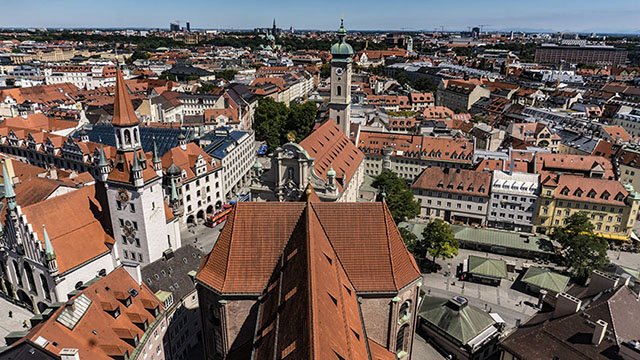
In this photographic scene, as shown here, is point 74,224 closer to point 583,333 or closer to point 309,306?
point 309,306

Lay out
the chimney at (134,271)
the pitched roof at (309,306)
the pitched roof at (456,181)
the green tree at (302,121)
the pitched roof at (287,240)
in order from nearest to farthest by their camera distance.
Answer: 1. the pitched roof at (309,306)
2. the pitched roof at (287,240)
3. the chimney at (134,271)
4. the pitched roof at (456,181)
5. the green tree at (302,121)

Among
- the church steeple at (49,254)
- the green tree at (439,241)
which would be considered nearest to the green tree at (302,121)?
the green tree at (439,241)

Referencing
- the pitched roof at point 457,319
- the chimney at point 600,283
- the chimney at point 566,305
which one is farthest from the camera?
the pitched roof at point 457,319

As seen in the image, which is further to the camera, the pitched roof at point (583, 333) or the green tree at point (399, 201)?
the green tree at point (399, 201)

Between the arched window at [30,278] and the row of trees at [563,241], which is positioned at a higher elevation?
the arched window at [30,278]

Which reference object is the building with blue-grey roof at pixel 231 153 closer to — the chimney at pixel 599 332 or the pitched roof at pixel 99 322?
the pitched roof at pixel 99 322

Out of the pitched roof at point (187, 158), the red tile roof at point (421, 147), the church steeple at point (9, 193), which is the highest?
the church steeple at point (9, 193)

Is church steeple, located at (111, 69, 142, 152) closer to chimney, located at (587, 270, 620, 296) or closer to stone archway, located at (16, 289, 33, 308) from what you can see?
stone archway, located at (16, 289, 33, 308)
